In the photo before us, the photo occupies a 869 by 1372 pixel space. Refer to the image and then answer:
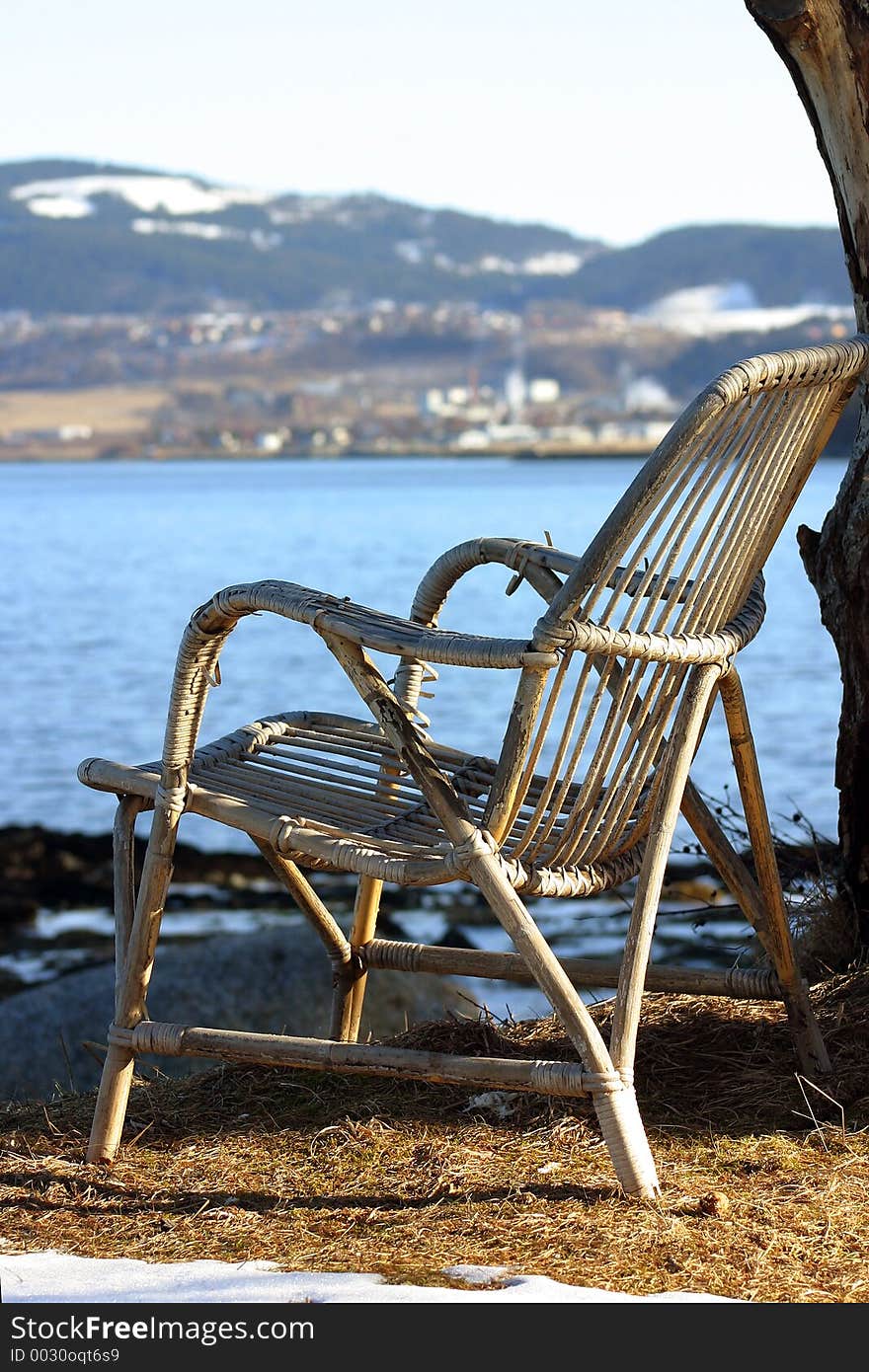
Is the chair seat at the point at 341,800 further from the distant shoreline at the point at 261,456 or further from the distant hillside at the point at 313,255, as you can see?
the distant hillside at the point at 313,255

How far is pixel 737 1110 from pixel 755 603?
36.8 inches

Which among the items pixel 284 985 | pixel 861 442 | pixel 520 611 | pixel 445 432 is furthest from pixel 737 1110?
pixel 445 432

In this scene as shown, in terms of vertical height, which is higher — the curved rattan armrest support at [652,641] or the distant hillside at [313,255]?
the distant hillside at [313,255]

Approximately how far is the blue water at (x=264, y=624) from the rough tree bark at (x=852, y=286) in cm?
103

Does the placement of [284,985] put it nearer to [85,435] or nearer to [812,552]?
[812,552]

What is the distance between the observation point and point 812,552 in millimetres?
3395

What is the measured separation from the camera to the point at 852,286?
126 inches

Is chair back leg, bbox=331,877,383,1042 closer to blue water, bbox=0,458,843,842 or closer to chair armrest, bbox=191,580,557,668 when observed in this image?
chair armrest, bbox=191,580,557,668

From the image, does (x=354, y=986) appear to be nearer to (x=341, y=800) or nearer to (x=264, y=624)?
→ (x=341, y=800)

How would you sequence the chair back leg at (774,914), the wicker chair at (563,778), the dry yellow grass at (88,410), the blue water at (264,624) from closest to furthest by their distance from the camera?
the wicker chair at (563,778) < the chair back leg at (774,914) < the blue water at (264,624) < the dry yellow grass at (88,410)

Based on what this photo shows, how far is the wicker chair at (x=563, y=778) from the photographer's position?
94.3 inches

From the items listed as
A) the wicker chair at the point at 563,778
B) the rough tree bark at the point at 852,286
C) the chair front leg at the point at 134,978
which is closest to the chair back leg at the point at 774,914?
the wicker chair at the point at 563,778

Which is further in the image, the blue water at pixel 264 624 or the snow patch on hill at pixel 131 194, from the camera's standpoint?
the snow patch on hill at pixel 131 194

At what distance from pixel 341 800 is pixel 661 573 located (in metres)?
0.73
